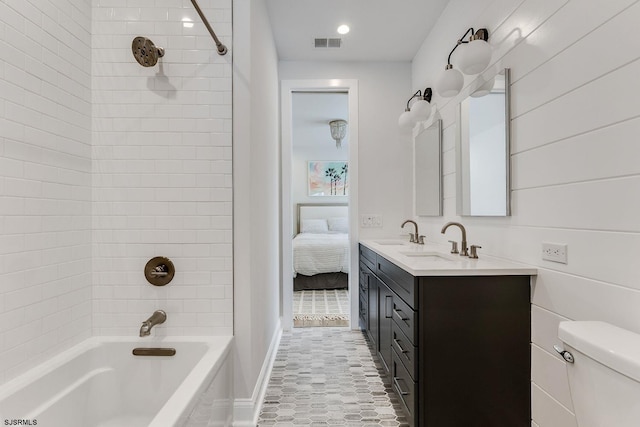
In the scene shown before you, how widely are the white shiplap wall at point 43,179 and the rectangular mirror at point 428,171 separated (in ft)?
7.48

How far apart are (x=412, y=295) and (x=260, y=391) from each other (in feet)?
3.73

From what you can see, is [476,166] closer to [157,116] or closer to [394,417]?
[394,417]

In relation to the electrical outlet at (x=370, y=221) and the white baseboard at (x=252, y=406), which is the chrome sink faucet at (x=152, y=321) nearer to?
the white baseboard at (x=252, y=406)

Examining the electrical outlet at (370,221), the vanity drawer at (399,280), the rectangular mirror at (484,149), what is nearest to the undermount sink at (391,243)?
the electrical outlet at (370,221)

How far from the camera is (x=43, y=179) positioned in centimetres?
139

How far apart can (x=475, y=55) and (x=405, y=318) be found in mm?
1384

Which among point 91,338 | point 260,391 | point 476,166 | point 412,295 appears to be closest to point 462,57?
point 476,166

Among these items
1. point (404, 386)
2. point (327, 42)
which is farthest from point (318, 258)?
point (404, 386)

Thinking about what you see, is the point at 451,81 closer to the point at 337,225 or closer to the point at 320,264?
the point at 320,264

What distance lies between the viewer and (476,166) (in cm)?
196

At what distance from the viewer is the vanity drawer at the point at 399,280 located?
1.49m

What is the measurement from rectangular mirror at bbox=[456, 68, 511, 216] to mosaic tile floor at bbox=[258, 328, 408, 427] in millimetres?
1269

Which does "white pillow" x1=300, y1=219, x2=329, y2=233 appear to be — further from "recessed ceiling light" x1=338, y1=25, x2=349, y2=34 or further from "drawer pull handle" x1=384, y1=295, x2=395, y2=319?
"drawer pull handle" x1=384, y1=295, x2=395, y2=319

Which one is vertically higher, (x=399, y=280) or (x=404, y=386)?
(x=399, y=280)
